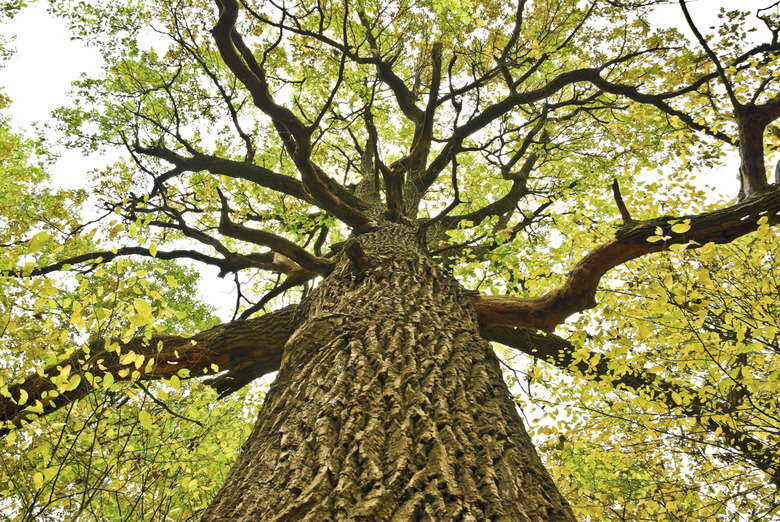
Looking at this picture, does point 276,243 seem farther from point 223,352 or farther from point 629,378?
point 629,378

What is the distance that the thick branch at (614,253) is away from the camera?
3.41m

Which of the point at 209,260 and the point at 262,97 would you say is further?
the point at 209,260

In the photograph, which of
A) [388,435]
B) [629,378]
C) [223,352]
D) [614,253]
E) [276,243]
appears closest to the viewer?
[388,435]

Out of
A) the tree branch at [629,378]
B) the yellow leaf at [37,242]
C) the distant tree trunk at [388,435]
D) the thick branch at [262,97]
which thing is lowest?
the distant tree trunk at [388,435]

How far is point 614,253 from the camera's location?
3.54 metres

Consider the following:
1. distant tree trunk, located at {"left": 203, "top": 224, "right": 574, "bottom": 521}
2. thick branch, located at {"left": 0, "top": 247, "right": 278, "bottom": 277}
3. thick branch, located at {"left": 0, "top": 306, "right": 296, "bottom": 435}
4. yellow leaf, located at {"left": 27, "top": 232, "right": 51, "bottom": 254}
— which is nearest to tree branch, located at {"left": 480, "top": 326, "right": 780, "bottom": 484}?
distant tree trunk, located at {"left": 203, "top": 224, "right": 574, "bottom": 521}

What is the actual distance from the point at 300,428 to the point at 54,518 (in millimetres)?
2526

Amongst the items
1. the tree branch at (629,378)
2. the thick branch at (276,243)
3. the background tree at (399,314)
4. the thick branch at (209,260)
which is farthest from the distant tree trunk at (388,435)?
the thick branch at (209,260)

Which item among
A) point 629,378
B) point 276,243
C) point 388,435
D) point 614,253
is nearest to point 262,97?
point 276,243

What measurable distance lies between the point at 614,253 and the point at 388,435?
294cm

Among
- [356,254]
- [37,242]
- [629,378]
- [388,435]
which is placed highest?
[356,254]

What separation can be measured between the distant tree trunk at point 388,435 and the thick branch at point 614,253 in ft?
4.23

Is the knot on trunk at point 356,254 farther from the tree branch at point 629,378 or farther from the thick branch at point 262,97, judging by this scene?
the tree branch at point 629,378

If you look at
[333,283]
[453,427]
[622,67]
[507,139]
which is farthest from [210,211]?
[622,67]
